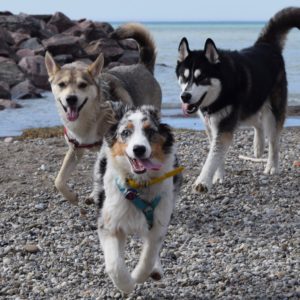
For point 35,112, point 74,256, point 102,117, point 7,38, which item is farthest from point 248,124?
point 7,38

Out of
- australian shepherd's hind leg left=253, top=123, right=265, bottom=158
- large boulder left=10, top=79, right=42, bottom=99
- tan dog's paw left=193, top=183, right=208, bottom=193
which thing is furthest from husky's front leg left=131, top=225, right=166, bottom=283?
large boulder left=10, top=79, right=42, bottom=99

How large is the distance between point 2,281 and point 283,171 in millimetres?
4269

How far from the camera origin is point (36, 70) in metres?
21.5

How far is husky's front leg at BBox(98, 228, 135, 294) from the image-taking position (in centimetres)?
425

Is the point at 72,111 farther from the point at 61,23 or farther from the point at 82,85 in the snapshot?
the point at 61,23

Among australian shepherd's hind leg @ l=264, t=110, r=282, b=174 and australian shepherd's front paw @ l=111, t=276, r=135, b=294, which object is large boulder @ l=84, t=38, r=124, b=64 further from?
australian shepherd's front paw @ l=111, t=276, r=135, b=294

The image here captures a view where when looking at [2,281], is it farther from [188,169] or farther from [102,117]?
[188,169]

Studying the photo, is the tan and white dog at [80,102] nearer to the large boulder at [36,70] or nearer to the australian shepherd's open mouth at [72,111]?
the australian shepherd's open mouth at [72,111]

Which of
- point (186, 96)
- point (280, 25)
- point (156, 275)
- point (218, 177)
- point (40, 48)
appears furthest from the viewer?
point (40, 48)

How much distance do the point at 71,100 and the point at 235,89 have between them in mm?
1873

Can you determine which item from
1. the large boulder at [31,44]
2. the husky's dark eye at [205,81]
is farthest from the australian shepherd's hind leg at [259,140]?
the large boulder at [31,44]

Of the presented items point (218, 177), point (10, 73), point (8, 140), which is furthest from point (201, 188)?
point (10, 73)

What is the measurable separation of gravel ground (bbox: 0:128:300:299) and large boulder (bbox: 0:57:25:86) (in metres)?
11.5

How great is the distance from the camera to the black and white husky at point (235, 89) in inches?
286
